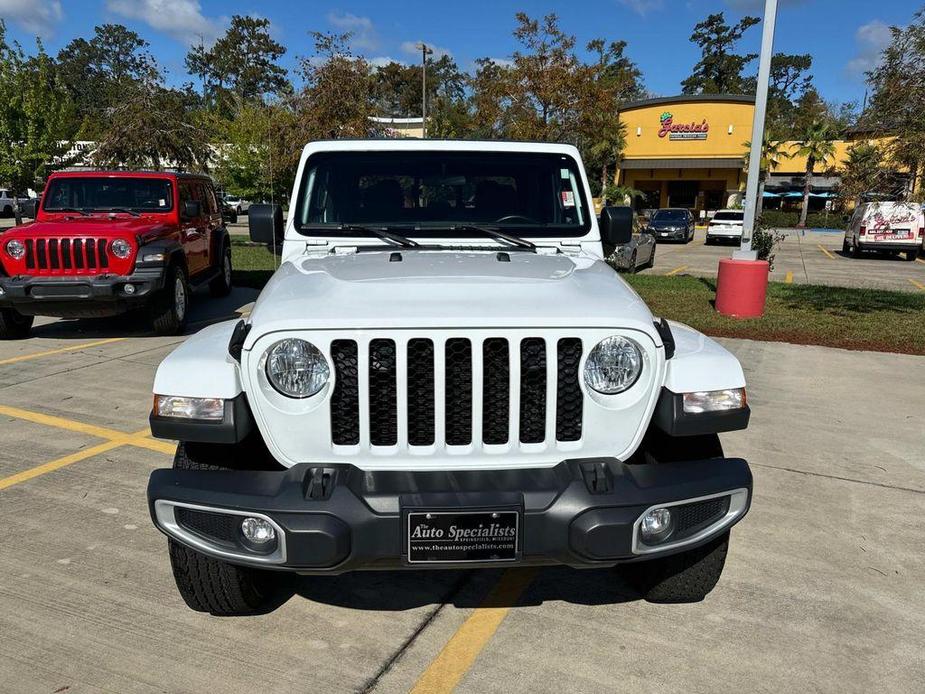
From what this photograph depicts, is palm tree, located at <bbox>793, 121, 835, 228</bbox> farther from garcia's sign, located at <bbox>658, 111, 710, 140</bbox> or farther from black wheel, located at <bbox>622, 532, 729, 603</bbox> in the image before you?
black wheel, located at <bbox>622, 532, 729, 603</bbox>

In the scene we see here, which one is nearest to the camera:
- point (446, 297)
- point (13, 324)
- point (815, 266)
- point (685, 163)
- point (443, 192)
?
point (446, 297)

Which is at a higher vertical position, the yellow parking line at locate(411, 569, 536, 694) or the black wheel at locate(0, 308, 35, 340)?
the black wheel at locate(0, 308, 35, 340)

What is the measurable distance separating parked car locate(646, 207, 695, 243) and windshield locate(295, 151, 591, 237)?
85.4 feet

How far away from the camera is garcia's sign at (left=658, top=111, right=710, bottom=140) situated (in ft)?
149

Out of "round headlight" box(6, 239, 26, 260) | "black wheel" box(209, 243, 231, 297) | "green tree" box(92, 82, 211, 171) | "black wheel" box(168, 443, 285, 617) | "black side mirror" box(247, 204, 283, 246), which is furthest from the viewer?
"green tree" box(92, 82, 211, 171)

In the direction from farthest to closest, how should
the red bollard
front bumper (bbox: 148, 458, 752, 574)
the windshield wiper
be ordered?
the red bollard, the windshield wiper, front bumper (bbox: 148, 458, 752, 574)

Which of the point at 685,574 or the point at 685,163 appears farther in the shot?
the point at 685,163

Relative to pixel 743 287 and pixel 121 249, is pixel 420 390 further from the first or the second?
pixel 743 287

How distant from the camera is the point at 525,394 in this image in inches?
99.0

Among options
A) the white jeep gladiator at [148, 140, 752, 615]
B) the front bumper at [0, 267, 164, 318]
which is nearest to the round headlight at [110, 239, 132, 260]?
the front bumper at [0, 267, 164, 318]

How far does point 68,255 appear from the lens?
7.93 metres

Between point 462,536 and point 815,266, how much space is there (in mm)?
20837

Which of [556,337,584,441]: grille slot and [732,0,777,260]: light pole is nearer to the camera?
[556,337,584,441]: grille slot

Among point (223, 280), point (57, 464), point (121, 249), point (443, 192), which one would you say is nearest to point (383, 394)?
point (443, 192)
